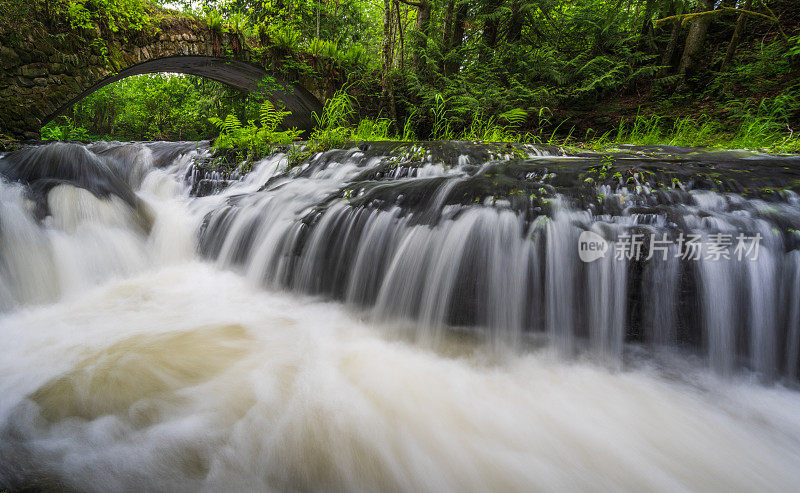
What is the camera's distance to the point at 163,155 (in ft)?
18.5

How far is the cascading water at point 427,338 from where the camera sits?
1.21 meters

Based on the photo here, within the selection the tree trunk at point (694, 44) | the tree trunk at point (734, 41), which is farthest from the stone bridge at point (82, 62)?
the tree trunk at point (734, 41)

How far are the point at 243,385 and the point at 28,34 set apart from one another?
7020 mm

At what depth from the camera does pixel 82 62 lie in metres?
5.59

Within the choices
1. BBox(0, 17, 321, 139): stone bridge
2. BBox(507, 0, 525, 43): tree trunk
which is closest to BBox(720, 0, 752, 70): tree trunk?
BBox(507, 0, 525, 43): tree trunk

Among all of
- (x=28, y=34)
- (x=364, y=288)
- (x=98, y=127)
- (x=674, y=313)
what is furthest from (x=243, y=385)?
(x=98, y=127)

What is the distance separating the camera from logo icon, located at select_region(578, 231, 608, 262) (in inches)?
77.9

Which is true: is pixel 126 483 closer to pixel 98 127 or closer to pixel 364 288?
pixel 364 288

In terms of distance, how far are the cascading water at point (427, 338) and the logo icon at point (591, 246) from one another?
0.04 meters

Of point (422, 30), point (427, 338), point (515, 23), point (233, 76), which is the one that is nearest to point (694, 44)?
point (515, 23)

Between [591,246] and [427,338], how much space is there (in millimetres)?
Answer: 1143

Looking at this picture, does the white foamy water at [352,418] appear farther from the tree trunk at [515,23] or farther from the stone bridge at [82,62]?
the tree trunk at [515,23]

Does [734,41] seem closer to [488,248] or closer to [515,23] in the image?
[515,23]

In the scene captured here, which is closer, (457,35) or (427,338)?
(427,338)
